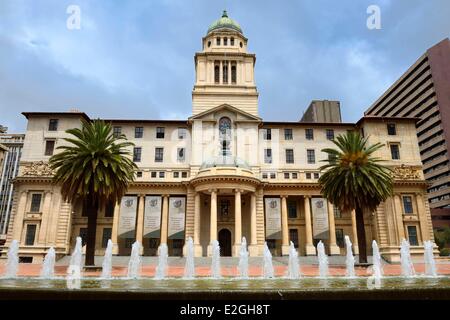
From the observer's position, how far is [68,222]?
1677 inches

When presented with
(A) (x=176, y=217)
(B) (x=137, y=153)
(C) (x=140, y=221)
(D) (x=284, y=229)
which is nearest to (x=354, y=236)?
(D) (x=284, y=229)

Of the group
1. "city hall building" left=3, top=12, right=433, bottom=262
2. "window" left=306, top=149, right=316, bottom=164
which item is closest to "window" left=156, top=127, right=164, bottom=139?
"city hall building" left=3, top=12, right=433, bottom=262

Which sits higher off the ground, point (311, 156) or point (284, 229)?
point (311, 156)

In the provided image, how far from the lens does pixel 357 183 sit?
30234 mm

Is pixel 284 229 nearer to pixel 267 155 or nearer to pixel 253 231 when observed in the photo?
pixel 253 231

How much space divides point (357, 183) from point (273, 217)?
53.0 feet

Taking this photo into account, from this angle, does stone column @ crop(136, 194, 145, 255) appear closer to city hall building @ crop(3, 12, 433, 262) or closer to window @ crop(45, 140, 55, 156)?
city hall building @ crop(3, 12, 433, 262)

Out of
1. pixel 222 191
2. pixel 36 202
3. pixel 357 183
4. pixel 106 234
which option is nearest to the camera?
pixel 357 183

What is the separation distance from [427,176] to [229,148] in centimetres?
7215

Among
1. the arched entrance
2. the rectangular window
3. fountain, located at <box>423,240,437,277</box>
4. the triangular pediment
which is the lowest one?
fountain, located at <box>423,240,437,277</box>

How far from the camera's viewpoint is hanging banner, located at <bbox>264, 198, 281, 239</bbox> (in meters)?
43.8

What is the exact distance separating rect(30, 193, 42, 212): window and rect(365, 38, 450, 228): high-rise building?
82.1 metres

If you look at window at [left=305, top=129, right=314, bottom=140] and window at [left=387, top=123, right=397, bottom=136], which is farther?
window at [left=305, top=129, right=314, bottom=140]
